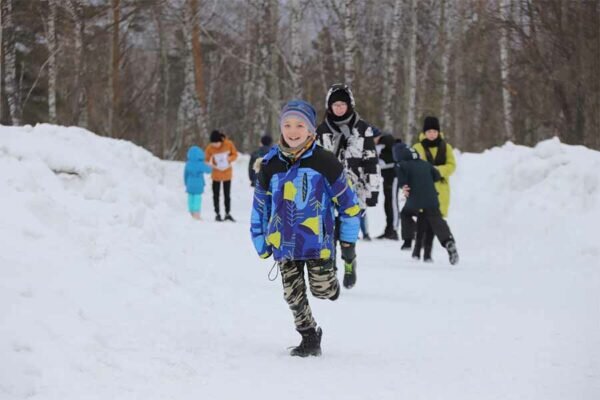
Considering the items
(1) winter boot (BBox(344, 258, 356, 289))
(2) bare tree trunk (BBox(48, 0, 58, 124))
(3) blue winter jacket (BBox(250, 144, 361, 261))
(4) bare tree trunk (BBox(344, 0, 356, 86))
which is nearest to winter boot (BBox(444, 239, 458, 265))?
(1) winter boot (BBox(344, 258, 356, 289))

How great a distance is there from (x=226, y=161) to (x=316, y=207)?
453 inches

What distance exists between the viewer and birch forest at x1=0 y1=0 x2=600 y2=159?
17.8 metres

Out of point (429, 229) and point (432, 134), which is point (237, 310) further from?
point (432, 134)

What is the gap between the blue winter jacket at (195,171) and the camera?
1667cm

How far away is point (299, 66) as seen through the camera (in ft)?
74.2

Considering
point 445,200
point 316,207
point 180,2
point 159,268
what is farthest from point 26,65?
point 316,207

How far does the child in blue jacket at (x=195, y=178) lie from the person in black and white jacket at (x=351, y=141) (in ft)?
28.3

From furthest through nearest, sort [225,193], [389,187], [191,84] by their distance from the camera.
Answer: [191,84], [225,193], [389,187]

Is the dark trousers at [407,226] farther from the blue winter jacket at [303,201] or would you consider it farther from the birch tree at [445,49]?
the birch tree at [445,49]

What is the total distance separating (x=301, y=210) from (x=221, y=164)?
11513mm

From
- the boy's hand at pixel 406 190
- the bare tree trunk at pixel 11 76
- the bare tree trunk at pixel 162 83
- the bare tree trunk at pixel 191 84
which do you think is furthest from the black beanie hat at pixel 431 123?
the bare tree trunk at pixel 162 83

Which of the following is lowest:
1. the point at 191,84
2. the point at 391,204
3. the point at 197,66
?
the point at 391,204

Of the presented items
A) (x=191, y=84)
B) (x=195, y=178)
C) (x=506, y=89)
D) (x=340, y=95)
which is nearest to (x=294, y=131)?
(x=340, y=95)

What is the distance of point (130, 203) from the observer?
10352mm
